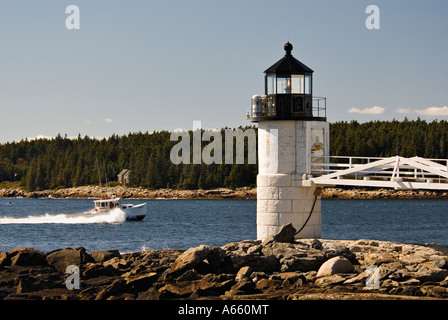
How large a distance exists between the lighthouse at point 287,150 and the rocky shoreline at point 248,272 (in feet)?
4.12

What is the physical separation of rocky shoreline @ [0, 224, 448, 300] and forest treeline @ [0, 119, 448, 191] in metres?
90.0

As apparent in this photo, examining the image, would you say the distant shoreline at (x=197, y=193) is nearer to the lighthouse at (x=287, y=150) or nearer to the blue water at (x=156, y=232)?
the blue water at (x=156, y=232)

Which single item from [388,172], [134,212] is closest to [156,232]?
[134,212]

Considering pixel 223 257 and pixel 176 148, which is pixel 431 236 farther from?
pixel 176 148

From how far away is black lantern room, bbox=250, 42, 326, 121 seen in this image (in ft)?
89.3

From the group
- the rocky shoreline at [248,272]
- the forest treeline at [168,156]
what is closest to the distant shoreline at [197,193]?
the forest treeline at [168,156]

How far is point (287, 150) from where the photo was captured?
1062 inches

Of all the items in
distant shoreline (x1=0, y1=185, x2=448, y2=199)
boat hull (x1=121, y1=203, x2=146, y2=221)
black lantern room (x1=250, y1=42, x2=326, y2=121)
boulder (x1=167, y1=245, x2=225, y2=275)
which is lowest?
distant shoreline (x1=0, y1=185, x2=448, y2=199)

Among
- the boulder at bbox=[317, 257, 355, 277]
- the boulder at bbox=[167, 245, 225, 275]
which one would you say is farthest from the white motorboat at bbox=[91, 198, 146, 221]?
the boulder at bbox=[317, 257, 355, 277]

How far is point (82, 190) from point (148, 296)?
135m

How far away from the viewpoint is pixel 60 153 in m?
180

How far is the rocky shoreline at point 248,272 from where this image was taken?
20188 millimetres

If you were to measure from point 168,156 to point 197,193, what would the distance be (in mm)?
16268

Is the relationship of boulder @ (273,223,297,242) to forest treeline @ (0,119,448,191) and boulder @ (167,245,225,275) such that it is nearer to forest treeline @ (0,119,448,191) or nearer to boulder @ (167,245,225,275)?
boulder @ (167,245,225,275)
